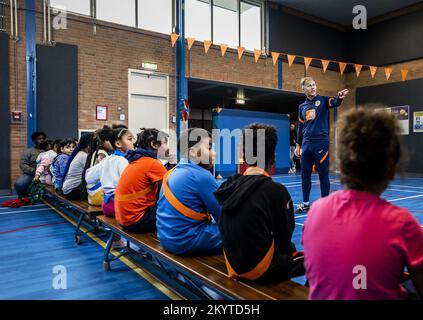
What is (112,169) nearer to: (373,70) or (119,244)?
(119,244)

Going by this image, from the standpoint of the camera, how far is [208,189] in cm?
188

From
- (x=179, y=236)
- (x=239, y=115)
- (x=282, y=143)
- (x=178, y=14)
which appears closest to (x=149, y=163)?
(x=179, y=236)

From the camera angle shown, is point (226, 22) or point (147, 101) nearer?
point (147, 101)

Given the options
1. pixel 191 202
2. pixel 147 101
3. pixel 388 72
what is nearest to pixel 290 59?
pixel 388 72

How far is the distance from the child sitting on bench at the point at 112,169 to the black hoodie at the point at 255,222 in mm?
1830

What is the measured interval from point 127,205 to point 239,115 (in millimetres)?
8857

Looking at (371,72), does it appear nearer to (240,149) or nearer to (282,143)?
(282,143)

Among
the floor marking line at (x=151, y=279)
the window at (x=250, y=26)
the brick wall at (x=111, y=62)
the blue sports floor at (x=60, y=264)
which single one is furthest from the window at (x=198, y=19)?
the floor marking line at (x=151, y=279)

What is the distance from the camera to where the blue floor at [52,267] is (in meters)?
2.24

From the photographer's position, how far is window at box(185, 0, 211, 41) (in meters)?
9.79

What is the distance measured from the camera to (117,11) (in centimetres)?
866

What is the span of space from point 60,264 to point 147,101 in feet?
22.4

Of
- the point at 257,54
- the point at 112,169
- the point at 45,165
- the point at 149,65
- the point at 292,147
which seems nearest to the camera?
the point at 112,169

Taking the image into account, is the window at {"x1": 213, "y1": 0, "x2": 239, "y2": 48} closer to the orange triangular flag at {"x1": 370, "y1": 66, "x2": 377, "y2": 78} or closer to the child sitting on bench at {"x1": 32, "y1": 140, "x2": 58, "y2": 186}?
the orange triangular flag at {"x1": 370, "y1": 66, "x2": 377, "y2": 78}
